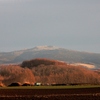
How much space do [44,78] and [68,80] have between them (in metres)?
8.88

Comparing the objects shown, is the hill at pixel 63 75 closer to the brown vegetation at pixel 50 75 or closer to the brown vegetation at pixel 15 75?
the brown vegetation at pixel 50 75

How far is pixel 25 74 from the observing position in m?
142

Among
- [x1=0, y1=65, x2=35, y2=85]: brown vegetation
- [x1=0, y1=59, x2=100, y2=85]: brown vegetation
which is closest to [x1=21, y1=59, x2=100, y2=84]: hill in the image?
[x1=0, y1=59, x2=100, y2=85]: brown vegetation
